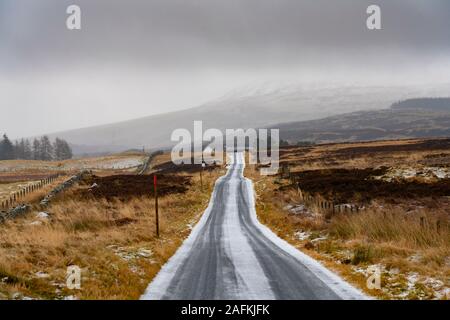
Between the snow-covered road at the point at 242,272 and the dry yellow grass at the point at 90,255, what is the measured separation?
0.77m

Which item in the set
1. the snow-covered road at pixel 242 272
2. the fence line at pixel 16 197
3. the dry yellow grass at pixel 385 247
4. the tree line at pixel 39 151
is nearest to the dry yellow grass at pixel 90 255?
the snow-covered road at pixel 242 272

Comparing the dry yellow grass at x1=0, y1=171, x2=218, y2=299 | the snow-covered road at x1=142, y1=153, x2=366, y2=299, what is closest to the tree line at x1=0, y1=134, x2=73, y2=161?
the dry yellow grass at x1=0, y1=171, x2=218, y2=299

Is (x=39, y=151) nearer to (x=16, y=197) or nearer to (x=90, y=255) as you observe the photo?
(x=16, y=197)

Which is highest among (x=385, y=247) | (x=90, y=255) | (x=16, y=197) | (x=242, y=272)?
(x=90, y=255)

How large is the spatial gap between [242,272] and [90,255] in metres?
5.42

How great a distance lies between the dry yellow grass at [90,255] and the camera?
36.5 feet

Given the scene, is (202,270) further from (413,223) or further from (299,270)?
(413,223)

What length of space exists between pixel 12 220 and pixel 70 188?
19.3 meters

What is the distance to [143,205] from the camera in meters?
35.1

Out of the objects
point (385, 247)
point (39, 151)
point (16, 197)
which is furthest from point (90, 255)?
point (39, 151)

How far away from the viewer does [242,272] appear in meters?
14.4

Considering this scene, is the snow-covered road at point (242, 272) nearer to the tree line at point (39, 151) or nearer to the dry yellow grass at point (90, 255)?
the dry yellow grass at point (90, 255)
